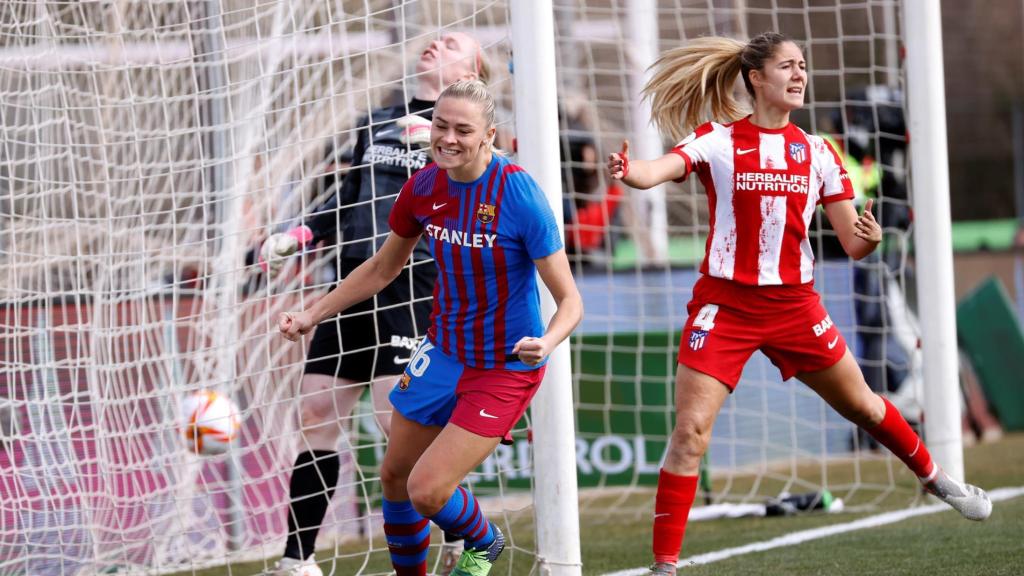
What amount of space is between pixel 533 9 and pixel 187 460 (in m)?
2.59

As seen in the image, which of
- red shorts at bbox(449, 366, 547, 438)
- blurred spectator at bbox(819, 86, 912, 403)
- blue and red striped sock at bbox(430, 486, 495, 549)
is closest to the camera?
red shorts at bbox(449, 366, 547, 438)

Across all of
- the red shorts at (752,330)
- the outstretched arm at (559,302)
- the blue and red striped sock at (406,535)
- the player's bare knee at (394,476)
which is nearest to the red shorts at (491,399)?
the outstretched arm at (559,302)

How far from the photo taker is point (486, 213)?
431cm

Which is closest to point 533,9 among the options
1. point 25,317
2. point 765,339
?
point 765,339

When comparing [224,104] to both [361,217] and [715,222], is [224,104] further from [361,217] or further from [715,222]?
[715,222]

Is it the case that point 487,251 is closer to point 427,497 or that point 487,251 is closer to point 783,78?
point 427,497

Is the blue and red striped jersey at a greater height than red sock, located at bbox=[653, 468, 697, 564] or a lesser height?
greater

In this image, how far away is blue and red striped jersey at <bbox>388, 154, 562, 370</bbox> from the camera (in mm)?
4297

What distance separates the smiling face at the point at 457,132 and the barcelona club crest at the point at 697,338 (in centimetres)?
105

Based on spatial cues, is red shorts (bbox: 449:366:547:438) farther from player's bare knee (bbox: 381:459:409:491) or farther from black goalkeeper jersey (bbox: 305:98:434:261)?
black goalkeeper jersey (bbox: 305:98:434:261)

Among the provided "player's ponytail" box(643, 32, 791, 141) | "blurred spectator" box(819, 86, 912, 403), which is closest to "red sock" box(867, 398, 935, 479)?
"player's ponytail" box(643, 32, 791, 141)

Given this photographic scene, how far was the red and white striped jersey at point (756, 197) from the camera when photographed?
189 inches

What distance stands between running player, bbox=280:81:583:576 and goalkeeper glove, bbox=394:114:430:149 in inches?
35.9

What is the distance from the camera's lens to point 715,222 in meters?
4.88
